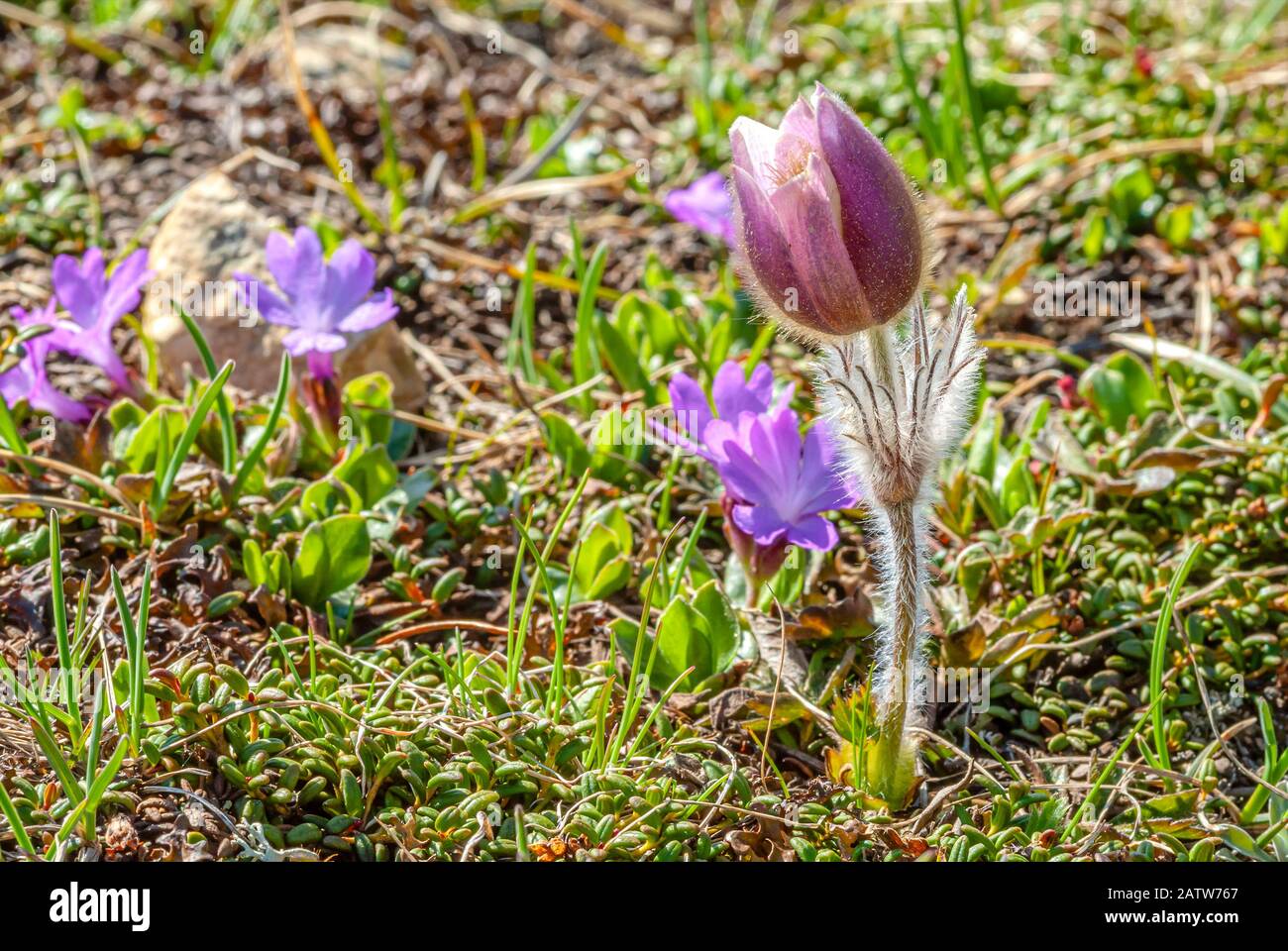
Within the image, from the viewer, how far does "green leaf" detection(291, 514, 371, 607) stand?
2848 millimetres

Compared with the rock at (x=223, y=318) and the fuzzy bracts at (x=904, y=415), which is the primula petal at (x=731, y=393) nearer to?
the fuzzy bracts at (x=904, y=415)

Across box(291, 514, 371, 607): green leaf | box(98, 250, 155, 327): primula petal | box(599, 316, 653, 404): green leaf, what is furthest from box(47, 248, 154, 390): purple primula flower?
box(599, 316, 653, 404): green leaf

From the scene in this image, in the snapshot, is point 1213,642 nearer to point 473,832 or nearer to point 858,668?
point 858,668

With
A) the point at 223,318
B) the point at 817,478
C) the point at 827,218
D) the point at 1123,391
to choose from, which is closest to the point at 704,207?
the point at 1123,391

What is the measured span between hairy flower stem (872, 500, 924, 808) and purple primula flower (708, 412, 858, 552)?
36cm

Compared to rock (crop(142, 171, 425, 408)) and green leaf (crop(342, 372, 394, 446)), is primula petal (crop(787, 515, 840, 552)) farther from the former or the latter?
rock (crop(142, 171, 425, 408))

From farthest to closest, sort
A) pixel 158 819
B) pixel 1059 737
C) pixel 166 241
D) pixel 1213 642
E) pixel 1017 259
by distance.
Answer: pixel 1017 259, pixel 166 241, pixel 1213 642, pixel 1059 737, pixel 158 819

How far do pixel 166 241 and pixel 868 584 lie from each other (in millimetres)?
2274

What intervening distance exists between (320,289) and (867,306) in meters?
1.63

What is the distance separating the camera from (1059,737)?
2.68 meters

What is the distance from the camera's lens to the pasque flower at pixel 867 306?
1.89 meters

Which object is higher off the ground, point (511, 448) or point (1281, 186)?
point (1281, 186)

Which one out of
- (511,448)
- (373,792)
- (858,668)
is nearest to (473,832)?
Result: (373,792)

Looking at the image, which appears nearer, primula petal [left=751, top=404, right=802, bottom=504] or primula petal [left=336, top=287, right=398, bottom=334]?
primula petal [left=751, top=404, right=802, bottom=504]
